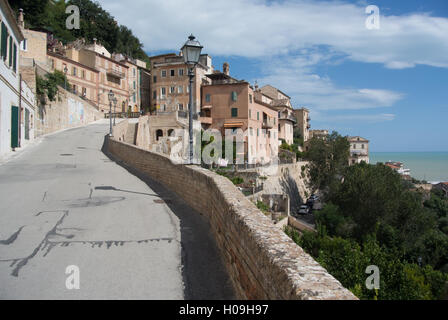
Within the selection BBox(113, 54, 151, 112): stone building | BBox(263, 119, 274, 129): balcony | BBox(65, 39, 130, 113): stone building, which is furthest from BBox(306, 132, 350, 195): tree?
BBox(65, 39, 130, 113): stone building

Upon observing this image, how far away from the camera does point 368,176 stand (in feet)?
142

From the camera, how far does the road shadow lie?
509 cm

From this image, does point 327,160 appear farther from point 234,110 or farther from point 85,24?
point 85,24

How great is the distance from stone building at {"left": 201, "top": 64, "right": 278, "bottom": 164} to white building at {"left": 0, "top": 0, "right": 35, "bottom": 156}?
2782 centimetres

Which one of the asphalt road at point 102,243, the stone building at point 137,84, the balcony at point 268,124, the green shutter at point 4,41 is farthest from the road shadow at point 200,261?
the stone building at point 137,84

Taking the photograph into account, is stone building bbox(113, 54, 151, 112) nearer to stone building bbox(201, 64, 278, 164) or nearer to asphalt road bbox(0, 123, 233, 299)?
stone building bbox(201, 64, 278, 164)

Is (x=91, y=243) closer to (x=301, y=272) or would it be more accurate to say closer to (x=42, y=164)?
(x=301, y=272)

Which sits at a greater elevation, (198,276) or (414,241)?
(198,276)

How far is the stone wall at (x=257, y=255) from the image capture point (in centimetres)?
299

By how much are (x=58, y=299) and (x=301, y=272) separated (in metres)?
3.31

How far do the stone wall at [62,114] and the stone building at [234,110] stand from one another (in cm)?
1499

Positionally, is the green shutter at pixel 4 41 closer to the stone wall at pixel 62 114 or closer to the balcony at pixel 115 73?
the stone wall at pixel 62 114

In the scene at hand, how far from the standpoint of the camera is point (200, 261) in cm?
624
